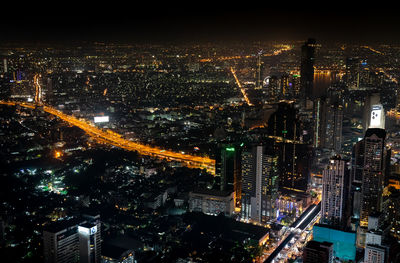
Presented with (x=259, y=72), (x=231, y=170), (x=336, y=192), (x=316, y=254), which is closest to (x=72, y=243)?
(x=316, y=254)

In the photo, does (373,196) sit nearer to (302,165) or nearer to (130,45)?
(302,165)

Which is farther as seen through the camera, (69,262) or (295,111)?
(295,111)

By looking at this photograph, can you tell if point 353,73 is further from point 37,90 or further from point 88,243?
point 37,90

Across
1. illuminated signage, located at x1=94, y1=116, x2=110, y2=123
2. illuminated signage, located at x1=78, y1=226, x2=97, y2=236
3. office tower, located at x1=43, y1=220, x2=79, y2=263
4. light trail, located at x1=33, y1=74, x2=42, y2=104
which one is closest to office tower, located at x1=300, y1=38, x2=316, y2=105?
illuminated signage, located at x1=94, y1=116, x2=110, y2=123

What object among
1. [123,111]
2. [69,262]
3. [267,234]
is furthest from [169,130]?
[69,262]

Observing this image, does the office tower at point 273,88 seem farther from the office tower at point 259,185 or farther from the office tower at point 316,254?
the office tower at point 316,254

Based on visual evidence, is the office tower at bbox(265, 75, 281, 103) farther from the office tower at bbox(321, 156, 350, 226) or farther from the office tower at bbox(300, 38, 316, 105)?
the office tower at bbox(321, 156, 350, 226)
